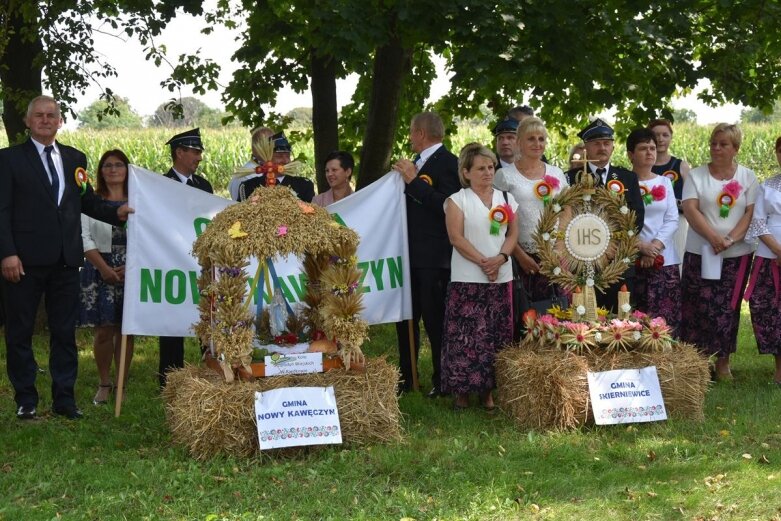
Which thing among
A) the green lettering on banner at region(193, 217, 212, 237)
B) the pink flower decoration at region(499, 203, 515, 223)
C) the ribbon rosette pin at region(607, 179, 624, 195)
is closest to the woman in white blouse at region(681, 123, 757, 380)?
the ribbon rosette pin at region(607, 179, 624, 195)

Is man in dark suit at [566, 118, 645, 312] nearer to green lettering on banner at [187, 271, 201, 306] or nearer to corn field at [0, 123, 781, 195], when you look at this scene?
green lettering on banner at [187, 271, 201, 306]

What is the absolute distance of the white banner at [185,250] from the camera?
772cm

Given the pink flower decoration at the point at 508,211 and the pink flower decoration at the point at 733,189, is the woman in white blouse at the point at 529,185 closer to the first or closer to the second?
the pink flower decoration at the point at 508,211

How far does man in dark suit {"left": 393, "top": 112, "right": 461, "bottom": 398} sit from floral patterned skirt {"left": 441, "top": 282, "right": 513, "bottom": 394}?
57cm

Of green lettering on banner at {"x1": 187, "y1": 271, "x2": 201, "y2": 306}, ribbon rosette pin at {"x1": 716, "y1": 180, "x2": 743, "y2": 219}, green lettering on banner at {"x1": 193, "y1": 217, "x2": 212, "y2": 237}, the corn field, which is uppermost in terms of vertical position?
the corn field

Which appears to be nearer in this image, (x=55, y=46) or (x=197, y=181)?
(x=197, y=181)

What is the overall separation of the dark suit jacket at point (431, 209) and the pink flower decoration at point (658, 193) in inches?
63.2

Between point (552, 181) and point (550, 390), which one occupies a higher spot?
point (552, 181)

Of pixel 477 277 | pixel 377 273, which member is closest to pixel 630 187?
pixel 477 277

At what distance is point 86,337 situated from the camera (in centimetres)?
1180

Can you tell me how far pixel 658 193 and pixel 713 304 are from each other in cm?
119

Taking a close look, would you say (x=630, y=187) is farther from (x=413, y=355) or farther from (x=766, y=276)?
(x=413, y=355)

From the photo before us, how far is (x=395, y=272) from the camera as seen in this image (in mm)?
A: 8344

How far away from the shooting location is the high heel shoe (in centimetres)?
824
